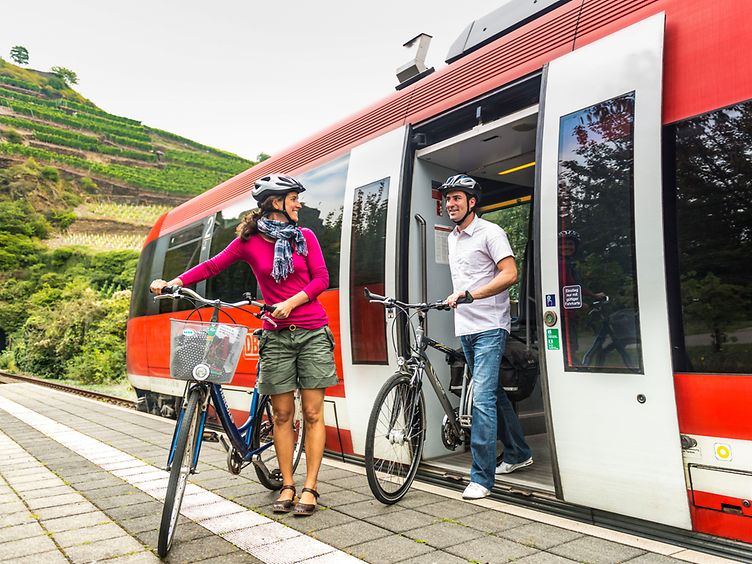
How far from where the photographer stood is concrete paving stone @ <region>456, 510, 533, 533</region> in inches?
123

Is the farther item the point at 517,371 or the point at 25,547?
the point at 517,371

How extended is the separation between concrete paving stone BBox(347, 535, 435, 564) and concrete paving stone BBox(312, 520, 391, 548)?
63 mm

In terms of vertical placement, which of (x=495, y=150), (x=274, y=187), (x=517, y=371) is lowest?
(x=517, y=371)

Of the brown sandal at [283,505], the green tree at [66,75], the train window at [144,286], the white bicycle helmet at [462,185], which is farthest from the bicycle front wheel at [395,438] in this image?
the green tree at [66,75]

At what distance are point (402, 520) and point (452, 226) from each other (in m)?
2.40

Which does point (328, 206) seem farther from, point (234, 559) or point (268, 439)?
point (234, 559)

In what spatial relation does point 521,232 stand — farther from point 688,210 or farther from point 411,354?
point 688,210

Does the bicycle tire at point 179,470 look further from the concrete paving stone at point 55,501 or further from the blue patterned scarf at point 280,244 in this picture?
the concrete paving stone at point 55,501

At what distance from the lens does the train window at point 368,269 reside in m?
4.52

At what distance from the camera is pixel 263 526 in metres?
3.26

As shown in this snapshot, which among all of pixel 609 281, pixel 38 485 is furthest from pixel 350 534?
pixel 38 485

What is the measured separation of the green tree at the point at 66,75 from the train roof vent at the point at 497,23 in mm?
155653

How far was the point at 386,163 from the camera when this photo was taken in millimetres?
4625

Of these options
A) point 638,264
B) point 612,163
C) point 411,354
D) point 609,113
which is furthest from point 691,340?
point 411,354
